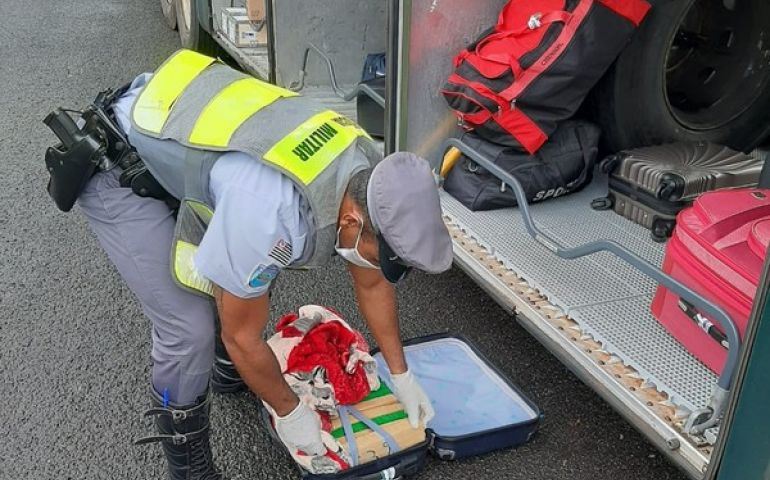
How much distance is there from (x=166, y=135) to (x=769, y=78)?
2.92 metres

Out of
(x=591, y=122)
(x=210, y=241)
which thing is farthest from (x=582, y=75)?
(x=210, y=241)

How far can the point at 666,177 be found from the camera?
321cm

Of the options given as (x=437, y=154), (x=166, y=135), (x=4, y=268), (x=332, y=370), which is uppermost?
(x=166, y=135)

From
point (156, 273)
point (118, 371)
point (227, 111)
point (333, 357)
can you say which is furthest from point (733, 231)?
point (118, 371)

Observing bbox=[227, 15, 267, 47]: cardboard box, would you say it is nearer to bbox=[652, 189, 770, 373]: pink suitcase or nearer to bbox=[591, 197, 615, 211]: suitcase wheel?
bbox=[591, 197, 615, 211]: suitcase wheel

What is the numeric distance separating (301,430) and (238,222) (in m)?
0.73

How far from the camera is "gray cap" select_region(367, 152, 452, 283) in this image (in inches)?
71.4

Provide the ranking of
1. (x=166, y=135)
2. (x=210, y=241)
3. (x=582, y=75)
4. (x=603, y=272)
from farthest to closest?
(x=582, y=75) < (x=603, y=272) < (x=166, y=135) < (x=210, y=241)

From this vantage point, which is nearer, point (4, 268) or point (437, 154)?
point (437, 154)

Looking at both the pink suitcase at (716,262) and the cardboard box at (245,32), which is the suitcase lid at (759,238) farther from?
the cardboard box at (245,32)

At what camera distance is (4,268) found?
147 inches

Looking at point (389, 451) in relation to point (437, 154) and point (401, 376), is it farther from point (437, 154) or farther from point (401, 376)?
point (437, 154)

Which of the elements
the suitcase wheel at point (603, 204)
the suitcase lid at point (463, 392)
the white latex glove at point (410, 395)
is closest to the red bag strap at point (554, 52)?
the suitcase wheel at point (603, 204)

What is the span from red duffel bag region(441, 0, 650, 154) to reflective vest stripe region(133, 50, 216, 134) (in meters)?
1.33
